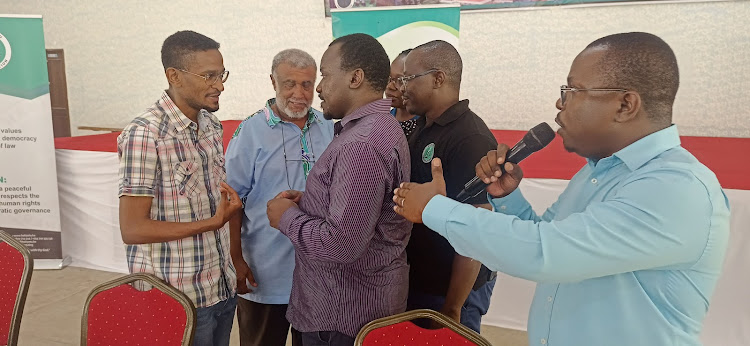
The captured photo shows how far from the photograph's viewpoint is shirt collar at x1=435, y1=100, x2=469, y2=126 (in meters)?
1.76

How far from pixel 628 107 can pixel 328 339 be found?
1.00 meters

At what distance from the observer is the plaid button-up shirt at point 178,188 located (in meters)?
1.52

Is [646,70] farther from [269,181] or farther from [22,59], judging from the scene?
[22,59]

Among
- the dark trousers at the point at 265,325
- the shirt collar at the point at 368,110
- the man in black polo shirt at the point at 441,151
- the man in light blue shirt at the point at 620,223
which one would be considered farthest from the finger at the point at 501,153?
the dark trousers at the point at 265,325

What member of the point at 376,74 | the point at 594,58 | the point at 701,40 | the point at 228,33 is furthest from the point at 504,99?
the point at 594,58

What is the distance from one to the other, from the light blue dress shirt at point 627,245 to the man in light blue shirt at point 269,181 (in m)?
1.17

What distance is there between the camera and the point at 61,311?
3281 millimetres

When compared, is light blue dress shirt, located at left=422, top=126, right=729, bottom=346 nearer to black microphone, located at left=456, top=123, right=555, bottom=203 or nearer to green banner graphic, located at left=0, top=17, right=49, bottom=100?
black microphone, located at left=456, top=123, right=555, bottom=203

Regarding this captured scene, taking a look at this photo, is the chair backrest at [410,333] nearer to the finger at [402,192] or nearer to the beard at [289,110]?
the finger at [402,192]

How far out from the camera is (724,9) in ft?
14.4

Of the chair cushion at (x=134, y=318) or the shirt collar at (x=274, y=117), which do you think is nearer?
the chair cushion at (x=134, y=318)

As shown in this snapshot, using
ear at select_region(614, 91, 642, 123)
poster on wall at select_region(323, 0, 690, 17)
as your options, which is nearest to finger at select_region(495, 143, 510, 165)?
ear at select_region(614, 91, 642, 123)

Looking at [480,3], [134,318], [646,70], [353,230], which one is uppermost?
[480,3]

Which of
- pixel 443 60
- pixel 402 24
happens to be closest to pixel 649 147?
pixel 443 60
